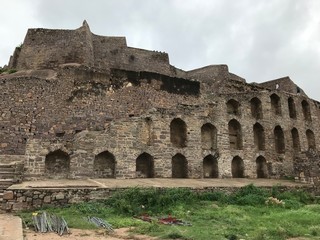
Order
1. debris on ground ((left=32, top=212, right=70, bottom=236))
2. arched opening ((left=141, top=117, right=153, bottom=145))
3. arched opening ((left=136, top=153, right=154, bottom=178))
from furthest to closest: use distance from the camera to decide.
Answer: arched opening ((left=141, top=117, right=153, bottom=145)) < arched opening ((left=136, top=153, right=154, bottom=178)) < debris on ground ((left=32, top=212, right=70, bottom=236))

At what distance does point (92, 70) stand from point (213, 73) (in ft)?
38.5

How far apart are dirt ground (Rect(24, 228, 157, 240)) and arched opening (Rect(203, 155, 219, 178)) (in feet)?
34.9

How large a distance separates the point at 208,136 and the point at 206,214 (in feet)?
29.8

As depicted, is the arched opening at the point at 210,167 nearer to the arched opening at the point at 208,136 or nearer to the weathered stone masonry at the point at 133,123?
the weathered stone masonry at the point at 133,123

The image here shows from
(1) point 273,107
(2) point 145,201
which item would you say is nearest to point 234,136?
(1) point 273,107

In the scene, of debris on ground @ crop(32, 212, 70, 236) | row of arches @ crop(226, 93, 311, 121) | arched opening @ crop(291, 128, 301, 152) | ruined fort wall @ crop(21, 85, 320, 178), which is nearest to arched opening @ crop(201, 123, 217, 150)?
ruined fort wall @ crop(21, 85, 320, 178)

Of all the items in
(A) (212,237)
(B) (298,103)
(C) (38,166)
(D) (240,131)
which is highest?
(B) (298,103)

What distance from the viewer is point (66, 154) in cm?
1379

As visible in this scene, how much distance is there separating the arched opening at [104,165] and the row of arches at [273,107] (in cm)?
816

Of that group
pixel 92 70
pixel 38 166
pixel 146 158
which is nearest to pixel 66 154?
pixel 38 166

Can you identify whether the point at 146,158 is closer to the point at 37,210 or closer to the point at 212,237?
the point at 37,210

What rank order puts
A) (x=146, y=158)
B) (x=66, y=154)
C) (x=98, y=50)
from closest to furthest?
1. (x=66, y=154)
2. (x=146, y=158)
3. (x=98, y=50)

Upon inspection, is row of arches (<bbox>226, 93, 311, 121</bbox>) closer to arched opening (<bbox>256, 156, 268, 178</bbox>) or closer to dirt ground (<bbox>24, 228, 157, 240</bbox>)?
arched opening (<bbox>256, 156, 268, 178</bbox>)

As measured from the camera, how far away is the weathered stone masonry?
47.4ft
